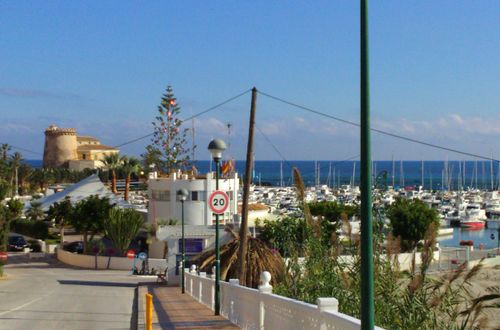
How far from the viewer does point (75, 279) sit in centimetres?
4331

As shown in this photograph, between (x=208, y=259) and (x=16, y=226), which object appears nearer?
(x=208, y=259)

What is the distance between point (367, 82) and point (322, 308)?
3225 mm

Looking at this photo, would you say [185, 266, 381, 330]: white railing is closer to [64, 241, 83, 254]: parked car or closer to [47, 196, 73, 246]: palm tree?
[47, 196, 73, 246]: palm tree

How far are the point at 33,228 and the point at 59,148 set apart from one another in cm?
9173

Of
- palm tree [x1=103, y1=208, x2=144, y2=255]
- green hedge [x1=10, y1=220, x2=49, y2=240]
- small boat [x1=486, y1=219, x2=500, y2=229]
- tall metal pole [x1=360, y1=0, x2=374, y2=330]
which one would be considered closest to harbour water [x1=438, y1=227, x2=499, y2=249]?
small boat [x1=486, y1=219, x2=500, y2=229]

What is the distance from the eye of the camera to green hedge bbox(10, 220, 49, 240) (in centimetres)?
7100

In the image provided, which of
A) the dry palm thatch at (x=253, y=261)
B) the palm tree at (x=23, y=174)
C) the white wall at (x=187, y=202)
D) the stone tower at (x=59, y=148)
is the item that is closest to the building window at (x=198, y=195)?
the white wall at (x=187, y=202)

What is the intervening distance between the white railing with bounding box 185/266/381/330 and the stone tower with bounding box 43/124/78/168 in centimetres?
14262

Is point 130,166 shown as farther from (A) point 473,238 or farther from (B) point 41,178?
(B) point 41,178

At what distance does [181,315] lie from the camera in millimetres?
19484

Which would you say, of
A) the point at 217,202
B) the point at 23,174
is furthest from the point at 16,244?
the point at 23,174

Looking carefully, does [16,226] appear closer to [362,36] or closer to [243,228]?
[243,228]

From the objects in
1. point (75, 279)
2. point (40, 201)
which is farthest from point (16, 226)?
point (75, 279)

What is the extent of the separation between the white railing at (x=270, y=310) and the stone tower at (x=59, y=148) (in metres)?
143
